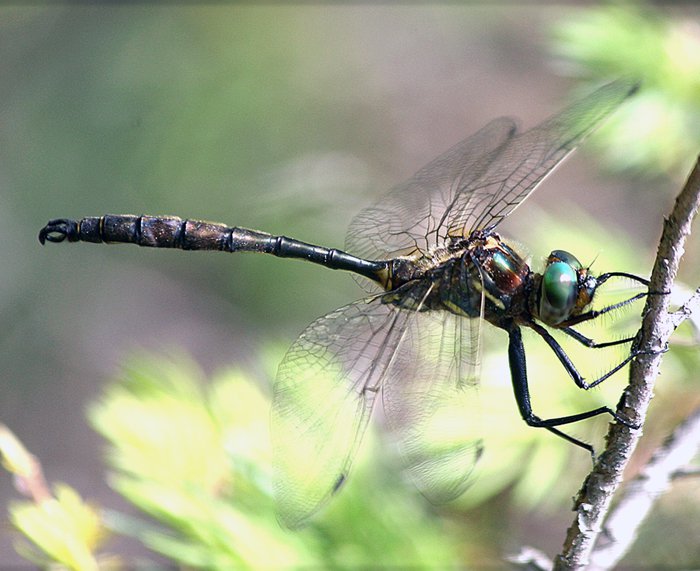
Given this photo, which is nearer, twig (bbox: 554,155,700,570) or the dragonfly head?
twig (bbox: 554,155,700,570)

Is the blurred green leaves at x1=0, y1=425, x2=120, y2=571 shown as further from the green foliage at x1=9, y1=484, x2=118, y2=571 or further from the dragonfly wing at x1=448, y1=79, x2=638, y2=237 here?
the dragonfly wing at x1=448, y1=79, x2=638, y2=237

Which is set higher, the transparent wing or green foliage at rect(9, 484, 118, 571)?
the transparent wing

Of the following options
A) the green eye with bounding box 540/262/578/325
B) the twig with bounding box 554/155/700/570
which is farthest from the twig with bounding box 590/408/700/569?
the green eye with bounding box 540/262/578/325

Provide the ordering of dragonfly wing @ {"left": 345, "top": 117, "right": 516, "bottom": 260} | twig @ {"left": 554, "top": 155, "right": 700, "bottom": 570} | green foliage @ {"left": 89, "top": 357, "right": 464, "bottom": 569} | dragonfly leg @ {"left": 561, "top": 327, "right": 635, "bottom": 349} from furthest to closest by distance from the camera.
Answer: dragonfly wing @ {"left": 345, "top": 117, "right": 516, "bottom": 260}
dragonfly leg @ {"left": 561, "top": 327, "right": 635, "bottom": 349}
green foliage @ {"left": 89, "top": 357, "right": 464, "bottom": 569}
twig @ {"left": 554, "top": 155, "right": 700, "bottom": 570}

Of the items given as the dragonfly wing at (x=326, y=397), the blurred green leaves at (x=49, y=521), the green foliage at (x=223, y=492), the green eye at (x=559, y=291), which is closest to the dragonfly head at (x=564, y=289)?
the green eye at (x=559, y=291)

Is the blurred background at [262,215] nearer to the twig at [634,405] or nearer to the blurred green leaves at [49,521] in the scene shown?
the blurred green leaves at [49,521]

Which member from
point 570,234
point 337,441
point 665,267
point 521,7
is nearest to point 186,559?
point 337,441

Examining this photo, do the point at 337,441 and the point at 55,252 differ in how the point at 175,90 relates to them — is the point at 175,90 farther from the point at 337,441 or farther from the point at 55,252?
the point at 337,441

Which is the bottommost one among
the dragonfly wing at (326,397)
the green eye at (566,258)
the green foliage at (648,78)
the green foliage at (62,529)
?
the green foliage at (62,529)
